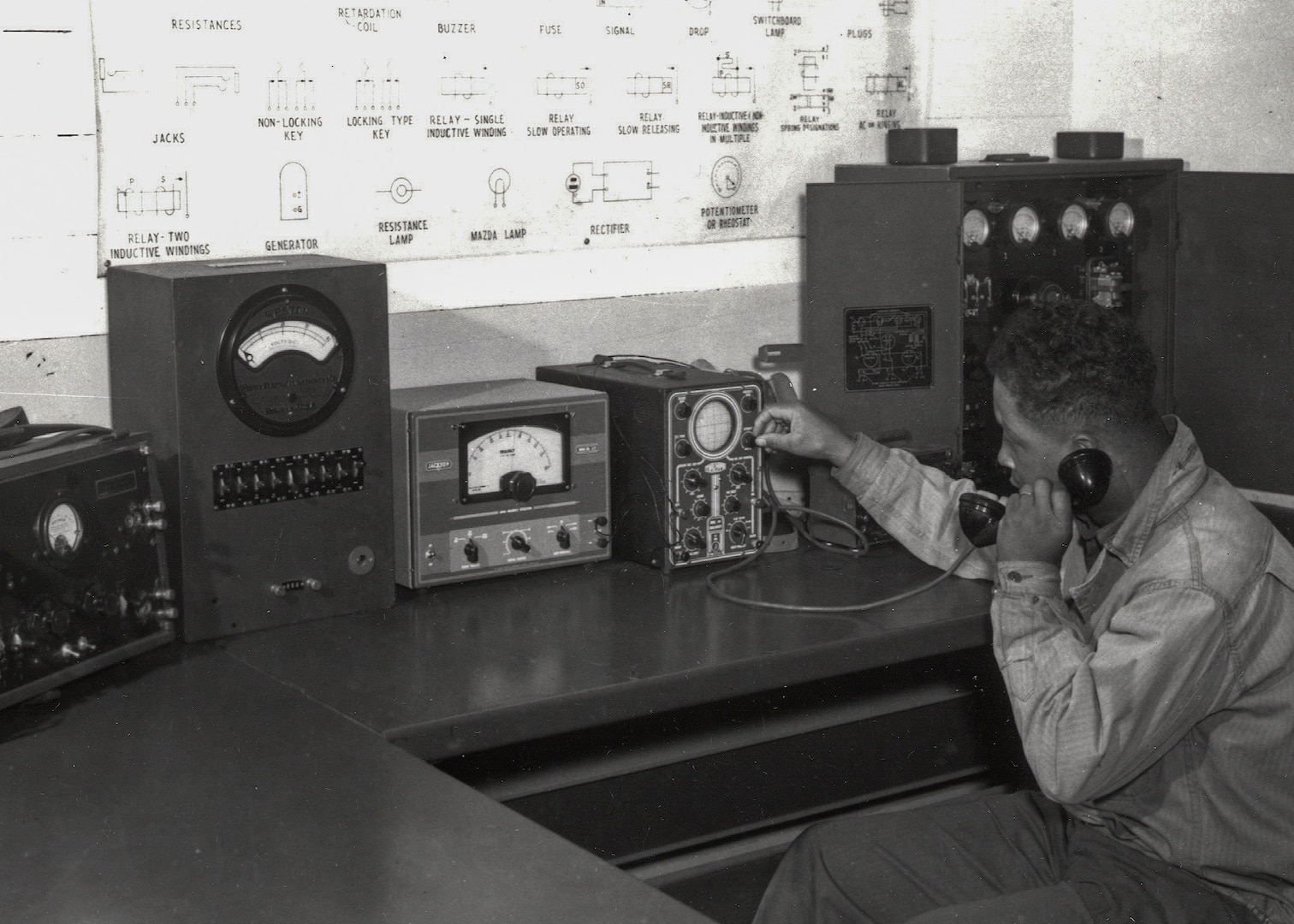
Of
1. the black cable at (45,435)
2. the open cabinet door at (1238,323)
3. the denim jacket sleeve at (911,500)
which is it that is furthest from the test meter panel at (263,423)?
the open cabinet door at (1238,323)

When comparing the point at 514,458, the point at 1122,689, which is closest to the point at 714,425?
the point at 514,458

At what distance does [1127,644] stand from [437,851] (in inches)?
35.6

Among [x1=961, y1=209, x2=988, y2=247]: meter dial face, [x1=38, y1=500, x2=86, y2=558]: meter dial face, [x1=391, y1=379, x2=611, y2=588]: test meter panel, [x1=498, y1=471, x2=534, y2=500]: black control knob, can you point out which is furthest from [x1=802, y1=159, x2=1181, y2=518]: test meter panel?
[x1=38, y1=500, x2=86, y2=558]: meter dial face

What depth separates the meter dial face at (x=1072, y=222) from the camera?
10.0 feet

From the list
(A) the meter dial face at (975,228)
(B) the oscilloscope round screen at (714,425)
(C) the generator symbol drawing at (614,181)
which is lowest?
(B) the oscilloscope round screen at (714,425)

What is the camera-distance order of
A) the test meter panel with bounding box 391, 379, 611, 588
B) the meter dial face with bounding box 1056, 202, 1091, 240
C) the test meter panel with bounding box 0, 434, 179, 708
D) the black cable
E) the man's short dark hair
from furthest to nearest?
the meter dial face with bounding box 1056, 202, 1091, 240, the test meter panel with bounding box 391, 379, 611, 588, the man's short dark hair, the black cable, the test meter panel with bounding box 0, 434, 179, 708

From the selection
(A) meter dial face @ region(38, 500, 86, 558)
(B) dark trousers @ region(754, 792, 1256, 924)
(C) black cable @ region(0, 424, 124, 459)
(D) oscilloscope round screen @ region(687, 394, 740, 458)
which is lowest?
(B) dark trousers @ region(754, 792, 1256, 924)

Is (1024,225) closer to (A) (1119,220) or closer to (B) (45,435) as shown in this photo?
(A) (1119,220)

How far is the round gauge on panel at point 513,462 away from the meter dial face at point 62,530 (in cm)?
65

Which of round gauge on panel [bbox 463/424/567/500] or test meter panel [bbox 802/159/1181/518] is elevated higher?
test meter panel [bbox 802/159/1181/518]

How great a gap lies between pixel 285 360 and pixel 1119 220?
5.70ft

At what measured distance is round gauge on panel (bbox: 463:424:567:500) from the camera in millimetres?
2473

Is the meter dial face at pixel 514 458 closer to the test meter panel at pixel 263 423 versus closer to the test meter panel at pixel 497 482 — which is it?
the test meter panel at pixel 497 482

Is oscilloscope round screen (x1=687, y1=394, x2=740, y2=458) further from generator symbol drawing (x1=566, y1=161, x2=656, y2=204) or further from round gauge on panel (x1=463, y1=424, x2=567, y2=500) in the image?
generator symbol drawing (x1=566, y1=161, x2=656, y2=204)
